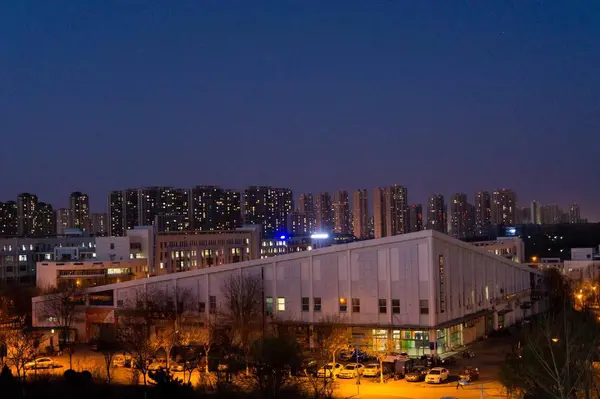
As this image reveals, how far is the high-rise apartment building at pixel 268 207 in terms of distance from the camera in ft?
343

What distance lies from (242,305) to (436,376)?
26.8 ft

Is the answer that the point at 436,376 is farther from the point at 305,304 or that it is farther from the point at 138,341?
the point at 138,341

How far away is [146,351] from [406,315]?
28.1 feet

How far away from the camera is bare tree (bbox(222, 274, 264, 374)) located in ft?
81.6

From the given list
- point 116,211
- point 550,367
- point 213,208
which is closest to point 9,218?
point 116,211

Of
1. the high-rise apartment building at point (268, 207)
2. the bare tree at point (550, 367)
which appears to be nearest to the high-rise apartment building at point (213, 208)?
the high-rise apartment building at point (268, 207)

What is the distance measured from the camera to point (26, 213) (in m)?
96.2

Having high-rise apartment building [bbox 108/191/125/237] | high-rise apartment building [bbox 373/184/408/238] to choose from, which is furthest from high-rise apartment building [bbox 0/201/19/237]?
high-rise apartment building [bbox 373/184/408/238]

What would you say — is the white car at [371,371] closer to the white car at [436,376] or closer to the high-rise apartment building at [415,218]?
the white car at [436,376]

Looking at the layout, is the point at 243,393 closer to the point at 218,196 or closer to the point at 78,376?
the point at 78,376

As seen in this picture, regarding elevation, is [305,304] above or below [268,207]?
below

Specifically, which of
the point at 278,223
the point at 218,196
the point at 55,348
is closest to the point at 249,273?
the point at 55,348

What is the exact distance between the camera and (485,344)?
26594mm

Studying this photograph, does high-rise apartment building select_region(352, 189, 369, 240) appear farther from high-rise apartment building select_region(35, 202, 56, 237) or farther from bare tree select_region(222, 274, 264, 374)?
bare tree select_region(222, 274, 264, 374)
